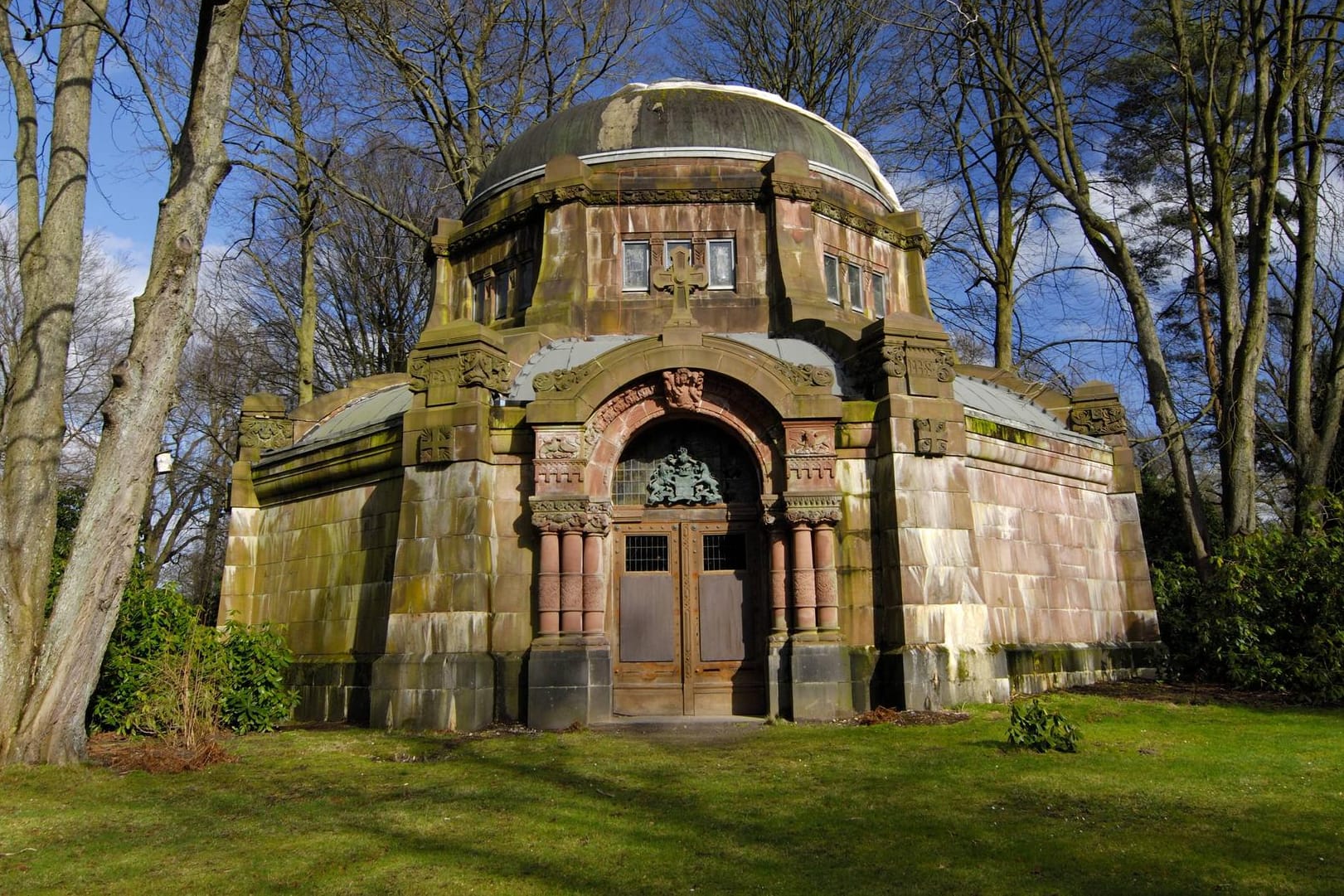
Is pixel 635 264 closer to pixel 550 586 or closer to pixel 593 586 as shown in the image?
pixel 593 586

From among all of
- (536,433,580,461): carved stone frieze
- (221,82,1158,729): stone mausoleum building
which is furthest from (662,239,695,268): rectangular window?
(536,433,580,461): carved stone frieze

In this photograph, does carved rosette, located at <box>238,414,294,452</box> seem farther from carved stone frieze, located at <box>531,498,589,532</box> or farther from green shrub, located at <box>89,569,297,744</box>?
carved stone frieze, located at <box>531,498,589,532</box>

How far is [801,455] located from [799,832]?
22.9 feet

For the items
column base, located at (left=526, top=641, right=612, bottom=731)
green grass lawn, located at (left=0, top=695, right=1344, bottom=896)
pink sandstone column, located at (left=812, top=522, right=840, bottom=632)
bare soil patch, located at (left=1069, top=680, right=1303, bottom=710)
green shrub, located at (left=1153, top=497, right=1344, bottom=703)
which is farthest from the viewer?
green shrub, located at (left=1153, top=497, right=1344, bottom=703)

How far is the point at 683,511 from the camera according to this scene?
48.1 ft

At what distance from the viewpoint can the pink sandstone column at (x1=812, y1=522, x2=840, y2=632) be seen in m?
13.5

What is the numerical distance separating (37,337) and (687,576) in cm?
842

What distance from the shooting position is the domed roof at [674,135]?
1895 cm

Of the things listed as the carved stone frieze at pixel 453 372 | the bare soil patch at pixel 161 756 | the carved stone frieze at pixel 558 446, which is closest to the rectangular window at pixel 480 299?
the carved stone frieze at pixel 453 372

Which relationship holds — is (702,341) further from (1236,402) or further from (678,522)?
(1236,402)

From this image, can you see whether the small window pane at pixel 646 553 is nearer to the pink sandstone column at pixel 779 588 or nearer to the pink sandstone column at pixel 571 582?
the pink sandstone column at pixel 571 582

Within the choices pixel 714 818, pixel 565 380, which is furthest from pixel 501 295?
pixel 714 818

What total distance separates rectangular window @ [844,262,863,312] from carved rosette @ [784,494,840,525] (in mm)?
6517

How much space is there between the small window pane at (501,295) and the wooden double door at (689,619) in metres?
6.30
